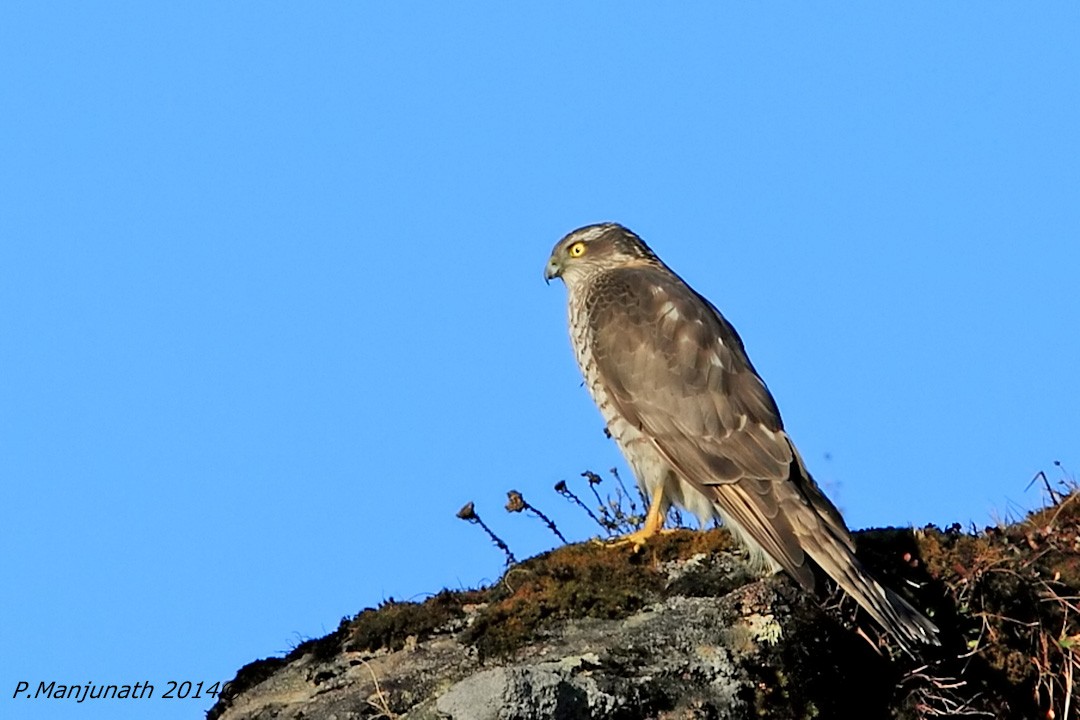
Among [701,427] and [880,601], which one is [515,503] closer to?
[701,427]

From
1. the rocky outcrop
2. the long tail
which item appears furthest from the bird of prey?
the rocky outcrop

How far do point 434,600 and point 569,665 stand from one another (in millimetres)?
821

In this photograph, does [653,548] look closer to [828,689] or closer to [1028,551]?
[828,689]

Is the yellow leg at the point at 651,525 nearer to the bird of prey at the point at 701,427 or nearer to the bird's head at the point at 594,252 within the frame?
the bird of prey at the point at 701,427

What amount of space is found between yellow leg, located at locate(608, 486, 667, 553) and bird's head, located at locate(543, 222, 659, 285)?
195 cm

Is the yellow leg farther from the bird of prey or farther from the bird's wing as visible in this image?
the bird's wing

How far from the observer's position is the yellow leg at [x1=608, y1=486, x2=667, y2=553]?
18.1 ft

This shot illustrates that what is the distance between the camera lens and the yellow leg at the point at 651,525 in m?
5.50

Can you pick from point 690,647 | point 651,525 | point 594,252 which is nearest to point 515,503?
point 651,525

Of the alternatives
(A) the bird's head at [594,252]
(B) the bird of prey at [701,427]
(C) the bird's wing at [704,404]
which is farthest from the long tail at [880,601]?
(A) the bird's head at [594,252]

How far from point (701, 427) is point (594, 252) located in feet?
7.01

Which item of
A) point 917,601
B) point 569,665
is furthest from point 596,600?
point 917,601

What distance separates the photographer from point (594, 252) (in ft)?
27.1

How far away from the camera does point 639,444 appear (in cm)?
670
